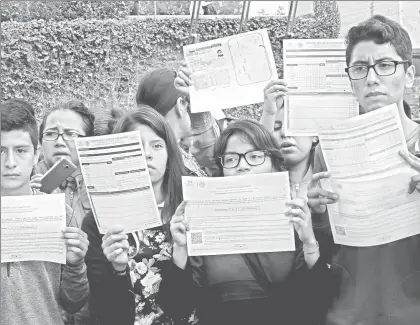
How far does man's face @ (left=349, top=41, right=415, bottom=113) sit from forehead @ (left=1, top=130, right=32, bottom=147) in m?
1.42

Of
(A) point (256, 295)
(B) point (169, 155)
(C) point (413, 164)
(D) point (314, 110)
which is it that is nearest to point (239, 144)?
(B) point (169, 155)

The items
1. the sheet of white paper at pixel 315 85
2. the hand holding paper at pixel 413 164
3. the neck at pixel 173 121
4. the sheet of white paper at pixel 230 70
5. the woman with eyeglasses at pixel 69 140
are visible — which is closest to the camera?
the hand holding paper at pixel 413 164

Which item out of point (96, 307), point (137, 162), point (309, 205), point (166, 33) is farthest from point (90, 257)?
point (166, 33)

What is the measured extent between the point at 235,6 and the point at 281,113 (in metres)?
6.85

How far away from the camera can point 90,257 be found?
297cm

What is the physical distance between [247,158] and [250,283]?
543mm

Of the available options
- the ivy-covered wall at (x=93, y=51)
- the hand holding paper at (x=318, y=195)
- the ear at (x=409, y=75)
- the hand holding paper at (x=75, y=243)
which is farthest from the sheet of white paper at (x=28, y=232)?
the ivy-covered wall at (x=93, y=51)

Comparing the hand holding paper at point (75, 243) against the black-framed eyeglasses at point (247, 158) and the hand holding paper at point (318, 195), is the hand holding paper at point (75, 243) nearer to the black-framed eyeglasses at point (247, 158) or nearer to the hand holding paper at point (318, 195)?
the black-framed eyeglasses at point (247, 158)

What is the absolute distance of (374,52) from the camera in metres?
2.85

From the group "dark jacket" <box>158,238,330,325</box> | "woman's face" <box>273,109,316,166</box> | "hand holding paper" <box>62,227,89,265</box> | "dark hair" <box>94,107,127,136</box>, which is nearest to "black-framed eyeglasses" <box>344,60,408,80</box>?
"woman's face" <box>273,109,316,166</box>

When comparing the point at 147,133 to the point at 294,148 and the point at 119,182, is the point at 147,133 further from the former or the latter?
the point at 294,148

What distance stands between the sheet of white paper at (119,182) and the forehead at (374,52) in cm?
99

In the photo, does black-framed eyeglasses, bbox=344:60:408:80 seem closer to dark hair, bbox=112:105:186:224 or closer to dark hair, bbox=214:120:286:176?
dark hair, bbox=214:120:286:176

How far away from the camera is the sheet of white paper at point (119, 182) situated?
9.12 feet
